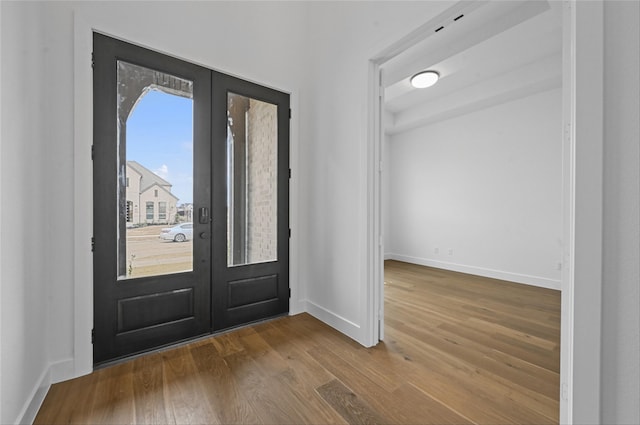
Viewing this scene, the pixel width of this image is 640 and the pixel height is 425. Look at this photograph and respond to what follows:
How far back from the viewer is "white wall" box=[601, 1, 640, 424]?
67 cm

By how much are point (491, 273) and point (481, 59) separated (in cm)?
337

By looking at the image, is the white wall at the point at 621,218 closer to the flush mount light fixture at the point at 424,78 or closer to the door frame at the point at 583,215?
the door frame at the point at 583,215

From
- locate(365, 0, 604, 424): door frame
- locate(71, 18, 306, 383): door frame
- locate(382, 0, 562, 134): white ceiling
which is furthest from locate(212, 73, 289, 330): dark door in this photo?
locate(365, 0, 604, 424): door frame

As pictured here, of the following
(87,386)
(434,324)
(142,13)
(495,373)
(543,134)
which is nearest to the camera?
(87,386)

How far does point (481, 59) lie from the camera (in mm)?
3520

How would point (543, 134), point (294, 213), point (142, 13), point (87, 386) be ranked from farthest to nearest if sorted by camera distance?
point (543, 134), point (294, 213), point (142, 13), point (87, 386)

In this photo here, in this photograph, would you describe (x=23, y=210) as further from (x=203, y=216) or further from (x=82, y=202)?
(x=203, y=216)

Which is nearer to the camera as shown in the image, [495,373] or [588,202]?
[588,202]

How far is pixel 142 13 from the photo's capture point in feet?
6.77

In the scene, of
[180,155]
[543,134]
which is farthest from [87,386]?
[543,134]

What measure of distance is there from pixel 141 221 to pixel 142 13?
1.66 meters

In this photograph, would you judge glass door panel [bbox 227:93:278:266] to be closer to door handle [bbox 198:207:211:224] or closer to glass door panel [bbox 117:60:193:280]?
door handle [bbox 198:207:211:224]

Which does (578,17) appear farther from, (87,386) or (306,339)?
(87,386)

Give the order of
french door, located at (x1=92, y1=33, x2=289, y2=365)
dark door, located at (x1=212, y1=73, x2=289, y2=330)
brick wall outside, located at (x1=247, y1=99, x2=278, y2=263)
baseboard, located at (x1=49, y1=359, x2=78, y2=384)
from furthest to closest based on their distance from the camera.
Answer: brick wall outside, located at (x1=247, y1=99, x2=278, y2=263) → dark door, located at (x1=212, y1=73, x2=289, y2=330) → french door, located at (x1=92, y1=33, x2=289, y2=365) → baseboard, located at (x1=49, y1=359, x2=78, y2=384)
